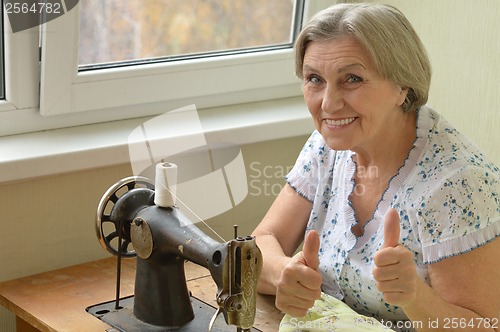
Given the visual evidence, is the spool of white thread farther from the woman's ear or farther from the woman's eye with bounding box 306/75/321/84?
the woman's ear

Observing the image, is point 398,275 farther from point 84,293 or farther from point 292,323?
point 84,293

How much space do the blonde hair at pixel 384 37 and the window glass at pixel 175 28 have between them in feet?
2.01

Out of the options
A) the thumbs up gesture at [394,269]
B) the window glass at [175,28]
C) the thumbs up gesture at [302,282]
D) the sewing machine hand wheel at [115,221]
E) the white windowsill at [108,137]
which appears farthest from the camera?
the window glass at [175,28]

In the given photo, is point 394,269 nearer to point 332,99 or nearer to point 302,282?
point 302,282

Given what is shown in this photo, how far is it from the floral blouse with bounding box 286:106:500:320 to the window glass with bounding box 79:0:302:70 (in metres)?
0.56

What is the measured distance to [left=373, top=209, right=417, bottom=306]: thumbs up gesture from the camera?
168 centimetres

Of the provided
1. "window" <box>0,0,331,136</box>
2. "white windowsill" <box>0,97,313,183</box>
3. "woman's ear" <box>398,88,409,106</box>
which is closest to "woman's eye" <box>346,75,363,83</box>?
"woman's ear" <box>398,88,409,106</box>

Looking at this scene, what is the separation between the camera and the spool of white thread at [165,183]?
72.9 inches

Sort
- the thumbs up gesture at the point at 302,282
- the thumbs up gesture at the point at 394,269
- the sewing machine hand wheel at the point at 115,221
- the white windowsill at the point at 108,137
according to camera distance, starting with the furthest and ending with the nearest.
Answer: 1. the white windowsill at the point at 108,137
2. the sewing machine hand wheel at the point at 115,221
3. the thumbs up gesture at the point at 302,282
4. the thumbs up gesture at the point at 394,269

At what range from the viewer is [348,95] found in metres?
1.97

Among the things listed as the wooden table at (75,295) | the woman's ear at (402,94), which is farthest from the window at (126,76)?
the woman's ear at (402,94)

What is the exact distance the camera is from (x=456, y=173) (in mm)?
1928

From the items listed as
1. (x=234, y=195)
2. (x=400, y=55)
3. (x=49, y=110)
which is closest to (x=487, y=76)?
(x=400, y=55)

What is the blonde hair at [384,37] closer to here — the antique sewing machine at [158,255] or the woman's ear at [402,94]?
the woman's ear at [402,94]
